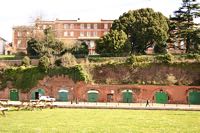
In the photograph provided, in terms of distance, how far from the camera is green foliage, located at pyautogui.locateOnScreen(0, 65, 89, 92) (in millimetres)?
54062

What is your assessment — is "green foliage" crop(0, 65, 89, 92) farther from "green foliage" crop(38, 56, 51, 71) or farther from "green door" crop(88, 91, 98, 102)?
"green door" crop(88, 91, 98, 102)

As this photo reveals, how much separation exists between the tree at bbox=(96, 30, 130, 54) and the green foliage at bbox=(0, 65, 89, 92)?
7.90 metres

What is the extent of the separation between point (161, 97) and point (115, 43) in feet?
40.5

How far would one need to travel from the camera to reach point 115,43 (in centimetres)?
6012

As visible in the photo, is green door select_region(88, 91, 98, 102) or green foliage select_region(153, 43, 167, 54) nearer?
green door select_region(88, 91, 98, 102)

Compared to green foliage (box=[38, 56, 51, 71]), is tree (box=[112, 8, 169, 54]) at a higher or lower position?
higher

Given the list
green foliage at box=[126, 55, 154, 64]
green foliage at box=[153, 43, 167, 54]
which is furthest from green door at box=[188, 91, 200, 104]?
green foliage at box=[153, 43, 167, 54]

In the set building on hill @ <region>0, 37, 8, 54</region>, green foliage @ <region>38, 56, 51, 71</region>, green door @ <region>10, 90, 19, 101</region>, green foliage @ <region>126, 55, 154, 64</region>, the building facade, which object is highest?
the building facade

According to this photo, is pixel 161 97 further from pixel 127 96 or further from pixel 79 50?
pixel 79 50

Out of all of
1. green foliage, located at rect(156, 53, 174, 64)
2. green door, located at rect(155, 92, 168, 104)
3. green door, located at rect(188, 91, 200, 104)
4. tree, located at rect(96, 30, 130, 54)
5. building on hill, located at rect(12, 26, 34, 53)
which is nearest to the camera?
green door, located at rect(188, 91, 200, 104)

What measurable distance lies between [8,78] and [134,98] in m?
17.6

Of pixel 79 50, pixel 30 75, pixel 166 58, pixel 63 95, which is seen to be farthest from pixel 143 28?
pixel 30 75

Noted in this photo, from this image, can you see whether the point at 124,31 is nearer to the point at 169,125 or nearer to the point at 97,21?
the point at 97,21

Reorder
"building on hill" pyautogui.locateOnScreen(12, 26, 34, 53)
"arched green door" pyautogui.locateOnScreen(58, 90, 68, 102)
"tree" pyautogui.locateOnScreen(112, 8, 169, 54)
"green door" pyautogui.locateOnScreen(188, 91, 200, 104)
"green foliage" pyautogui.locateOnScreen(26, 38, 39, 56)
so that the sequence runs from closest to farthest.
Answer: "green door" pyautogui.locateOnScreen(188, 91, 200, 104), "arched green door" pyautogui.locateOnScreen(58, 90, 68, 102), "tree" pyautogui.locateOnScreen(112, 8, 169, 54), "green foliage" pyautogui.locateOnScreen(26, 38, 39, 56), "building on hill" pyautogui.locateOnScreen(12, 26, 34, 53)
